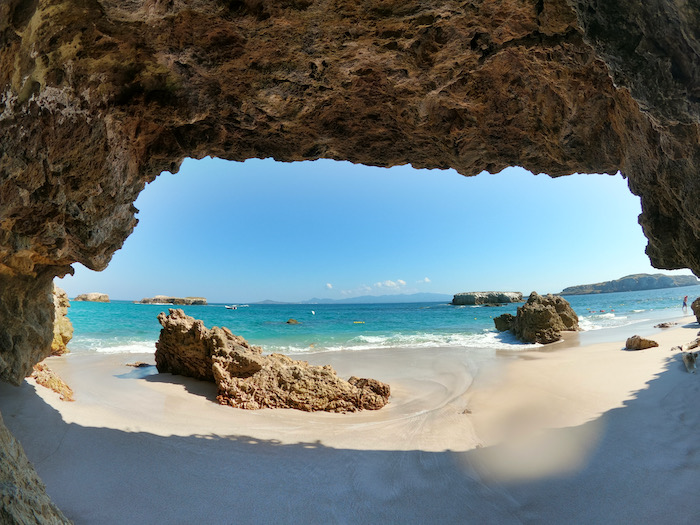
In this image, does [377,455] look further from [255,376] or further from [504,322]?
[504,322]

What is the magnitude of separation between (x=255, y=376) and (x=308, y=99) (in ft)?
16.2

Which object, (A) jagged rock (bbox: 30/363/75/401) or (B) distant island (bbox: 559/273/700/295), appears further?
(B) distant island (bbox: 559/273/700/295)

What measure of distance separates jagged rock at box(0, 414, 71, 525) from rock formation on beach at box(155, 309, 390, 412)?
4167 millimetres

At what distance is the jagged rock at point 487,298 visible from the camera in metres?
66.9

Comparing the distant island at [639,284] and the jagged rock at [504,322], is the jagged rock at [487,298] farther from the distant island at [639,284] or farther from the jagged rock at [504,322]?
the distant island at [639,284]

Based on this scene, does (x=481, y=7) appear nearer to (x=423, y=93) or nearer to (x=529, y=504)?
(x=423, y=93)

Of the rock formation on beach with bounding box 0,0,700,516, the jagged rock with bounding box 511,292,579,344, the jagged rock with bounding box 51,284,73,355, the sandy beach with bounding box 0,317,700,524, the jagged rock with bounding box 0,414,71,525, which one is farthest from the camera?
the jagged rock with bounding box 511,292,579,344

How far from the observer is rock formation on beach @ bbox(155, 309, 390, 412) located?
6.36m

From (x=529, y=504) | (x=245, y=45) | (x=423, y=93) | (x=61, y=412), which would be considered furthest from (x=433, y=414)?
(x=245, y=45)

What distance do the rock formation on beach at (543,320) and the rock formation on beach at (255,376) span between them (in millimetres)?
10652

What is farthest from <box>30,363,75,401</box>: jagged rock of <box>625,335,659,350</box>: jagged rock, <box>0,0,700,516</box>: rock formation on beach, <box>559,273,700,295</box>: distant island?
<box>559,273,700,295</box>: distant island

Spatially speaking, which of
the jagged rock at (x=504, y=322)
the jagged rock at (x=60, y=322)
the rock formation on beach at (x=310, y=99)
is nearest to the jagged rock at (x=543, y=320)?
the jagged rock at (x=504, y=322)

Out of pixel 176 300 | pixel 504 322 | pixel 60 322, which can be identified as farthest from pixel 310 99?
pixel 176 300

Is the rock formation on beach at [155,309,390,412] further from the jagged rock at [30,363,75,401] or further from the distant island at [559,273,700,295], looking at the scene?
the distant island at [559,273,700,295]
